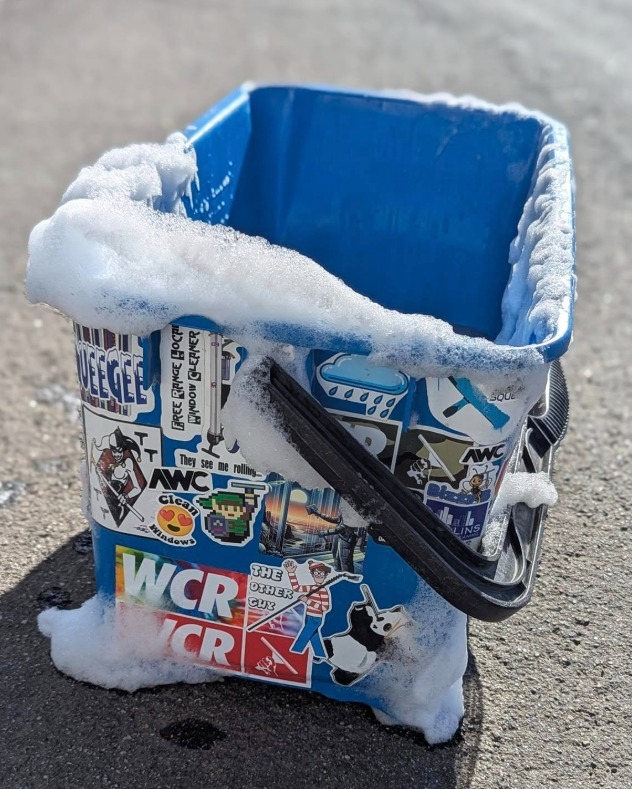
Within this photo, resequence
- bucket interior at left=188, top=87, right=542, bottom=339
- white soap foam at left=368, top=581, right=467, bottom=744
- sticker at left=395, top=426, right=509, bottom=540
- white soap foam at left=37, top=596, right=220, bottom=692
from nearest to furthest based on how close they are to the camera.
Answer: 1. sticker at left=395, top=426, right=509, bottom=540
2. white soap foam at left=368, top=581, right=467, bottom=744
3. white soap foam at left=37, top=596, right=220, bottom=692
4. bucket interior at left=188, top=87, right=542, bottom=339

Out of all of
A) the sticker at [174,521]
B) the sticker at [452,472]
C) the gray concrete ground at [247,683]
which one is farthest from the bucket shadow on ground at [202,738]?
the sticker at [452,472]

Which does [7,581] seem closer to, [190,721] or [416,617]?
[190,721]

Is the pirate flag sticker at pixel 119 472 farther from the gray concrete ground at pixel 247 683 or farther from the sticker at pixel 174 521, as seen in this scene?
the gray concrete ground at pixel 247 683

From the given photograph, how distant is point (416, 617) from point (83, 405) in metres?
0.77

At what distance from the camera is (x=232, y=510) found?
5.65 feet

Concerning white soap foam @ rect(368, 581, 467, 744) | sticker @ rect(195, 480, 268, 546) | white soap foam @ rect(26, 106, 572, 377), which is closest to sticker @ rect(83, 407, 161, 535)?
sticker @ rect(195, 480, 268, 546)

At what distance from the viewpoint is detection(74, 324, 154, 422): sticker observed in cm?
159

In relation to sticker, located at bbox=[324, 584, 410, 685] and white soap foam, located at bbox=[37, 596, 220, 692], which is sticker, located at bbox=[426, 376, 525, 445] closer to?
sticker, located at bbox=[324, 584, 410, 685]

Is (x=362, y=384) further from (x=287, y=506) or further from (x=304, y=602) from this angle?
(x=304, y=602)

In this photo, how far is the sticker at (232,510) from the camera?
5.54 ft

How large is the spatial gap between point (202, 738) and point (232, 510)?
Result: 505 mm

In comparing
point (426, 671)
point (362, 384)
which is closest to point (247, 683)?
point (426, 671)

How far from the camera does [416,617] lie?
1795 mm

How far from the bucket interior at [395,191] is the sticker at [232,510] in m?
1.28
